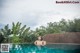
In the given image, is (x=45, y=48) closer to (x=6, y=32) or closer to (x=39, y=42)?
(x=39, y=42)

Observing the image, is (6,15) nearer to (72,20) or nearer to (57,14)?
(57,14)

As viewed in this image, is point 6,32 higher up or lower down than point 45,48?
higher up

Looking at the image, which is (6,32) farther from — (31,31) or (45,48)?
(45,48)

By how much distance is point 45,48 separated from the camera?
1.70 meters

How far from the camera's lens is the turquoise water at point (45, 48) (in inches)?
66.7

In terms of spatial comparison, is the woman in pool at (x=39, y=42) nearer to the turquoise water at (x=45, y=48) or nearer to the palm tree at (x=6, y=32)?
the turquoise water at (x=45, y=48)

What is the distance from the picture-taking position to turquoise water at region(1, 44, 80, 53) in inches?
66.7

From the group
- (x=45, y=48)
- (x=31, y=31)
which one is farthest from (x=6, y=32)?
(x=45, y=48)

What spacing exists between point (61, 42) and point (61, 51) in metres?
0.07

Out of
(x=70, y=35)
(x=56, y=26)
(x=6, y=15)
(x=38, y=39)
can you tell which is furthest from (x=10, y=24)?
(x=70, y=35)

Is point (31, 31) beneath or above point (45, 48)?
above

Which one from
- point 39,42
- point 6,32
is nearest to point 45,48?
point 39,42

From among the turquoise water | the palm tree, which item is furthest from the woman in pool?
the palm tree

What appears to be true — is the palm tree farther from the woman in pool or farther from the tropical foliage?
the woman in pool
